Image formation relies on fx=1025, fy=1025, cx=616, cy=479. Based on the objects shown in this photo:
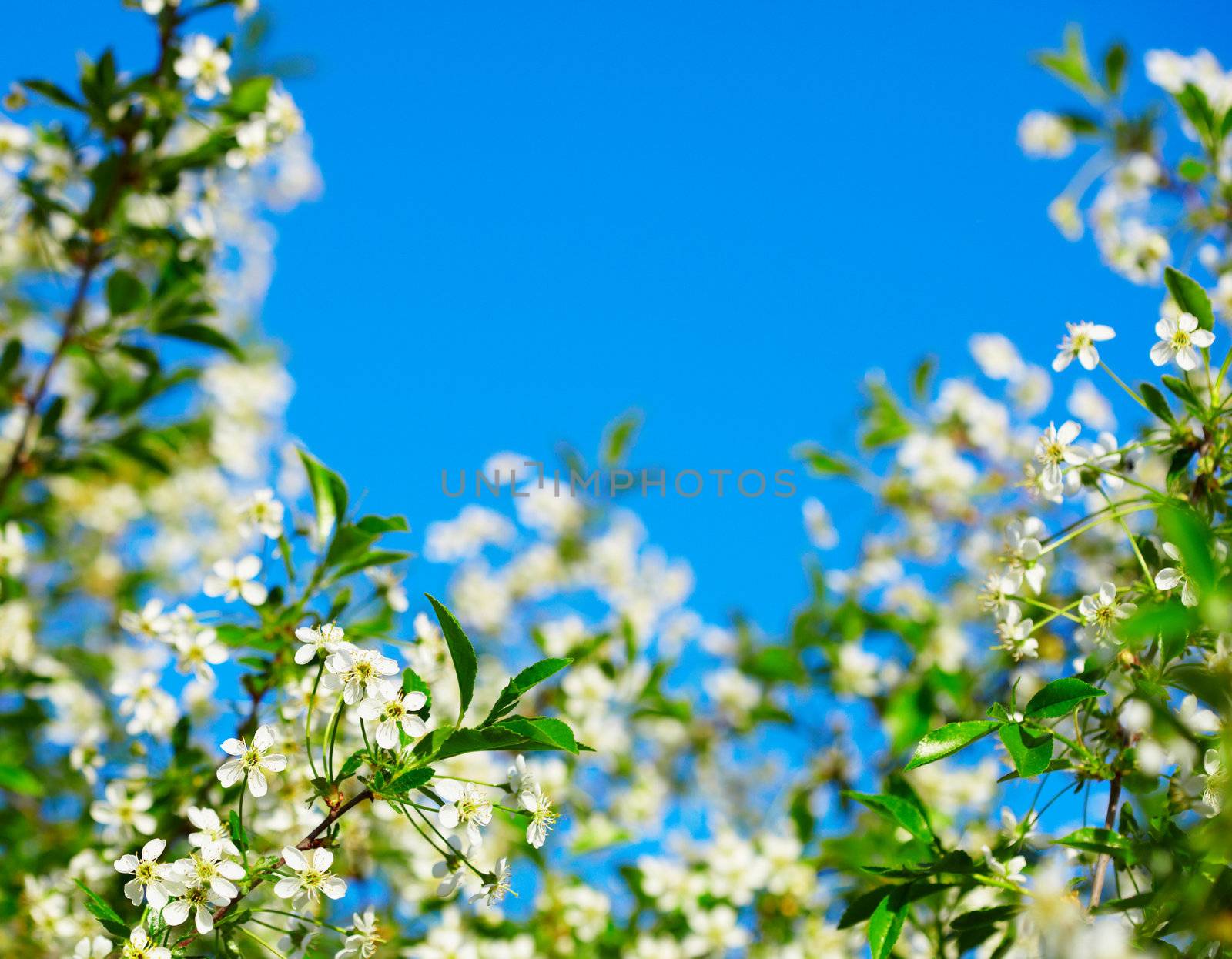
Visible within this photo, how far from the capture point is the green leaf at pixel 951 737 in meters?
1.42

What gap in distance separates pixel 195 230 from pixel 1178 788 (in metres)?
2.59

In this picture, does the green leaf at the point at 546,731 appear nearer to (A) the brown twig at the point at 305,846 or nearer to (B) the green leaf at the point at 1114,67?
(A) the brown twig at the point at 305,846

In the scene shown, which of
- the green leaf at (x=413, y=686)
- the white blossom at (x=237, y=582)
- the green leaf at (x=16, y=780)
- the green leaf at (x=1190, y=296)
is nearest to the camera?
the green leaf at (x=413, y=686)

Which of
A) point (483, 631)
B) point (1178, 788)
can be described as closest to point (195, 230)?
point (483, 631)

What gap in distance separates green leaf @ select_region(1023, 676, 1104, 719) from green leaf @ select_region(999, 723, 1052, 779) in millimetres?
28

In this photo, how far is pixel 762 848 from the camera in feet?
10.1

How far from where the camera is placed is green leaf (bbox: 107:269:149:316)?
8.71 ft

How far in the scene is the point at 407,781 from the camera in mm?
1294

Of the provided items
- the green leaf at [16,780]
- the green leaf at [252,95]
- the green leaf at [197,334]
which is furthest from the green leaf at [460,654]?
the green leaf at [252,95]

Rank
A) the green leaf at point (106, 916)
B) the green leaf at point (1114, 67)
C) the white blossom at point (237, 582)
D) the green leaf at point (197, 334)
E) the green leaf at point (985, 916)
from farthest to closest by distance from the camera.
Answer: the green leaf at point (1114, 67), the green leaf at point (197, 334), the white blossom at point (237, 582), the green leaf at point (985, 916), the green leaf at point (106, 916)

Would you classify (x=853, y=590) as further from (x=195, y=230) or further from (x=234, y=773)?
(x=234, y=773)

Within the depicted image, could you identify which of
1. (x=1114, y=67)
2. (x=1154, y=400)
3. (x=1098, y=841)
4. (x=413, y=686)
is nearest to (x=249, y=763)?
(x=413, y=686)

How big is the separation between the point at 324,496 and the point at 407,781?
824 mm

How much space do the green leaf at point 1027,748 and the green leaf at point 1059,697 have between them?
0.03 m
